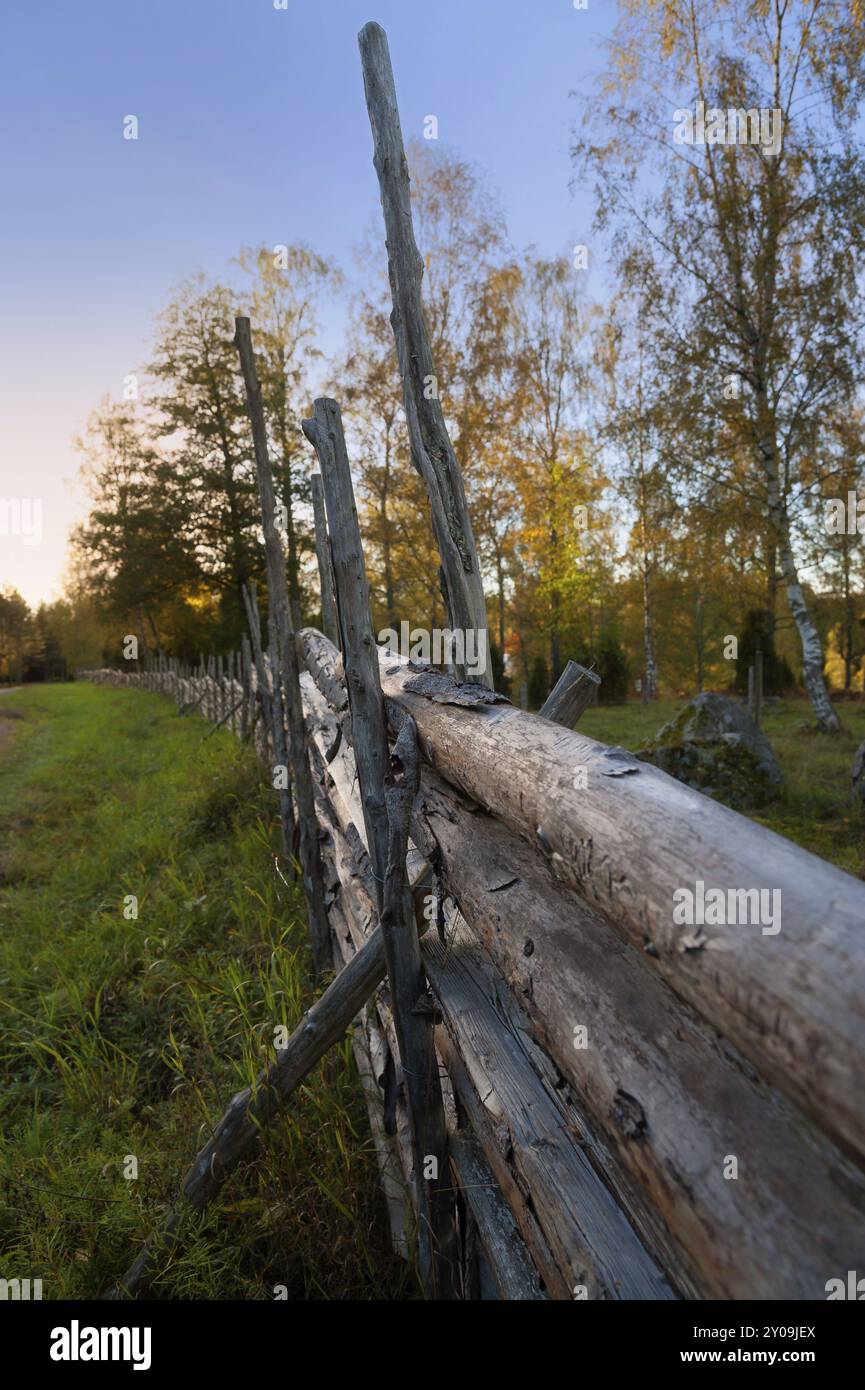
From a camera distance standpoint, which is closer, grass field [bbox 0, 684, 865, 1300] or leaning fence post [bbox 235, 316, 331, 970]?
grass field [bbox 0, 684, 865, 1300]

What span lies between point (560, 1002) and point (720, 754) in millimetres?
6987

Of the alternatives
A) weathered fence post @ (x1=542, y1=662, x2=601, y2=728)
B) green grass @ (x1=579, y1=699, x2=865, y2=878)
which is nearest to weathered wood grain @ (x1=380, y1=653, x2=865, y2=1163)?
weathered fence post @ (x1=542, y1=662, x2=601, y2=728)

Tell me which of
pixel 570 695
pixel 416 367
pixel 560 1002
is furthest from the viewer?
pixel 416 367

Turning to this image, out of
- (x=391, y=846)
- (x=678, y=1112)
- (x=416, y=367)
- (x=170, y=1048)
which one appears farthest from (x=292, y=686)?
(x=678, y=1112)

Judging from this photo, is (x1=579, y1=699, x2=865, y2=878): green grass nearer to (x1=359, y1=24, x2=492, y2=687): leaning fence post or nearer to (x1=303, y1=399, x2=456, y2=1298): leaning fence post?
(x1=359, y1=24, x2=492, y2=687): leaning fence post

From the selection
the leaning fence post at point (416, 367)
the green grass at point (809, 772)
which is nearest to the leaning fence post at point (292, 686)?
the leaning fence post at point (416, 367)

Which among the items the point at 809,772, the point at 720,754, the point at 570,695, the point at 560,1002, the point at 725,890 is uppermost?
the point at 570,695

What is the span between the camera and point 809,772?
28.8ft

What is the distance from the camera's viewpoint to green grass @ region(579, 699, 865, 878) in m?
6.11

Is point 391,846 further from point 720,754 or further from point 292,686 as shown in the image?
point 720,754

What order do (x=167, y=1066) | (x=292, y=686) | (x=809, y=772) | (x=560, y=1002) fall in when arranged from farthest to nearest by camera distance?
(x=809, y=772) → (x=292, y=686) → (x=167, y=1066) → (x=560, y=1002)

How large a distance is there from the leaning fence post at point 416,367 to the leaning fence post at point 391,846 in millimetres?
589

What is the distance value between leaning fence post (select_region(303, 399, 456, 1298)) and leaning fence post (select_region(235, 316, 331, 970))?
185cm

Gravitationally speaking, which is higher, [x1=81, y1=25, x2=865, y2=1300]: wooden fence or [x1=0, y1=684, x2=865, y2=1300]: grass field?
[x1=81, y1=25, x2=865, y2=1300]: wooden fence
